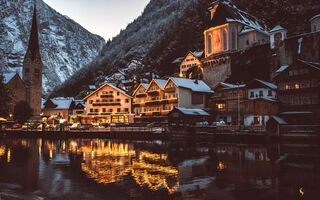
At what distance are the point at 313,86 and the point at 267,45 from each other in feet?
77.4

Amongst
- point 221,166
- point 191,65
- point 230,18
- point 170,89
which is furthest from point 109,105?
point 221,166

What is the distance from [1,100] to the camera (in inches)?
2045

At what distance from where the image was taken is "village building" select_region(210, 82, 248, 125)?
60781 millimetres

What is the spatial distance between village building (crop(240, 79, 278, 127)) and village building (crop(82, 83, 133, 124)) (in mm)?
41190

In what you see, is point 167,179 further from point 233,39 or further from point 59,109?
point 59,109

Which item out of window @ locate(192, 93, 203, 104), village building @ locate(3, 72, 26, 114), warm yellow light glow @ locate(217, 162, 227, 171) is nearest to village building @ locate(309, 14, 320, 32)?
window @ locate(192, 93, 203, 104)

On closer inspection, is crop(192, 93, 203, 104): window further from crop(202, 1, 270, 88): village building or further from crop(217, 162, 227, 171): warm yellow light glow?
crop(217, 162, 227, 171): warm yellow light glow

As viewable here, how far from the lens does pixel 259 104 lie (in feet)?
179

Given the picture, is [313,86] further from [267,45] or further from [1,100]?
[1,100]

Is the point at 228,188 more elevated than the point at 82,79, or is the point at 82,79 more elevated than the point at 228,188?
the point at 82,79

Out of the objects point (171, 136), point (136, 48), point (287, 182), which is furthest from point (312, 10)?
point (136, 48)

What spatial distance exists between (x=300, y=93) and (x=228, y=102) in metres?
16.0

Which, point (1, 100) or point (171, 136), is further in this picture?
point (171, 136)

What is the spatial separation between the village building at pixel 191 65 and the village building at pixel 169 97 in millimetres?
12849
